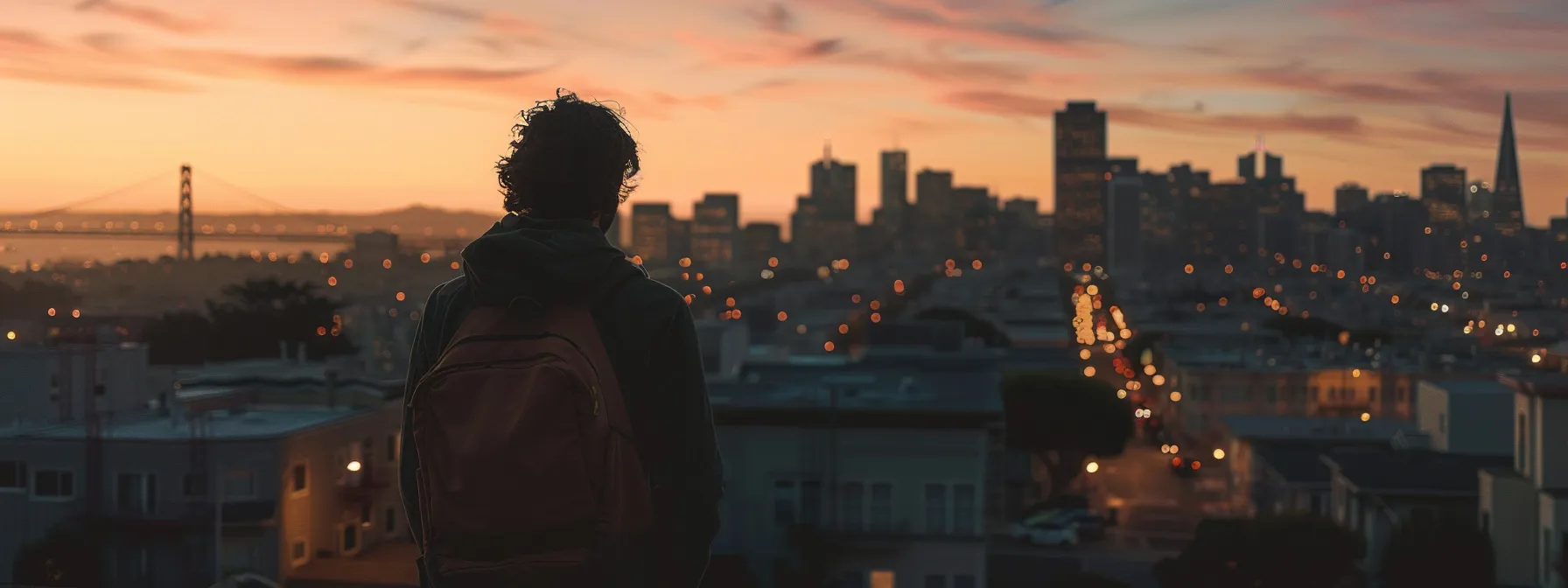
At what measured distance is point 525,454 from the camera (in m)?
1.93

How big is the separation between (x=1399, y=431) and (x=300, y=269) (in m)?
63.9

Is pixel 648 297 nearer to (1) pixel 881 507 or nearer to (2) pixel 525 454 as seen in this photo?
(2) pixel 525 454

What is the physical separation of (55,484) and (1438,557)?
18.4 meters

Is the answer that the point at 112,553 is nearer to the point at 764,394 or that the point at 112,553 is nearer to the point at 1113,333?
the point at 764,394

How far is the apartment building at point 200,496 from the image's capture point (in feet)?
57.8

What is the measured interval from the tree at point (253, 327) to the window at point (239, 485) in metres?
21.9

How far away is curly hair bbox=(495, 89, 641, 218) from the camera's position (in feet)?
7.11

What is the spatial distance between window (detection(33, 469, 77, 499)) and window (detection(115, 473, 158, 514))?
1.54 feet

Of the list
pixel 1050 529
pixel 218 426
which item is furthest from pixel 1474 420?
pixel 218 426

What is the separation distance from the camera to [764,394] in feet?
68.4

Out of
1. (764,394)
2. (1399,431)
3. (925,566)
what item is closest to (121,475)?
(764,394)

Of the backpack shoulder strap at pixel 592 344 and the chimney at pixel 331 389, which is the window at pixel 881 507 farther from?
the backpack shoulder strap at pixel 592 344

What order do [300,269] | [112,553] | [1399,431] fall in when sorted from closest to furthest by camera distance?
[112,553] < [1399,431] < [300,269]

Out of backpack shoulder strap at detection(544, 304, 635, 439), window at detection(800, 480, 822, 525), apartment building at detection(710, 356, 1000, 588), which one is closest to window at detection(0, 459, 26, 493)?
apartment building at detection(710, 356, 1000, 588)
